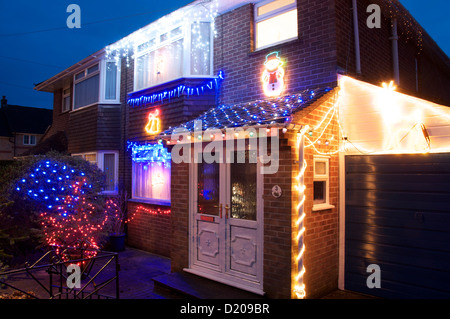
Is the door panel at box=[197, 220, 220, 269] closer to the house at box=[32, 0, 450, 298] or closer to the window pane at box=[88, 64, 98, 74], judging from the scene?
the house at box=[32, 0, 450, 298]

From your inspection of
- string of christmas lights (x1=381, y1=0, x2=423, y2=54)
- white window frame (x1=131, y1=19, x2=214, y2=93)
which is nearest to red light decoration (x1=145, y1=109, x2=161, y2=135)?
white window frame (x1=131, y1=19, x2=214, y2=93)

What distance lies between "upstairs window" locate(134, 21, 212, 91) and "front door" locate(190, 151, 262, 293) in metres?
2.71

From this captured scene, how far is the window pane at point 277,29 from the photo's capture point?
641cm

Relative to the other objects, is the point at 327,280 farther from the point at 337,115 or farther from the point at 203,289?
the point at 337,115

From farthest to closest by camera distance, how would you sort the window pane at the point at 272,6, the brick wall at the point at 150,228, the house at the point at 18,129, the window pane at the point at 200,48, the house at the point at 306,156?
the house at the point at 18,129, the brick wall at the point at 150,228, the window pane at the point at 200,48, the window pane at the point at 272,6, the house at the point at 306,156

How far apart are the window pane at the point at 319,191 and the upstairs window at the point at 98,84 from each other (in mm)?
7484

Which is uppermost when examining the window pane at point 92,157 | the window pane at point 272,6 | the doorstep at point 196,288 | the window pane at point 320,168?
the window pane at point 272,6

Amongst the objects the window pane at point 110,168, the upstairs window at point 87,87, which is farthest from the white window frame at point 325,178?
the upstairs window at point 87,87

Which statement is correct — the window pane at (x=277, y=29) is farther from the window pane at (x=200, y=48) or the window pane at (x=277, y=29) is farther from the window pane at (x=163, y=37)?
the window pane at (x=163, y=37)

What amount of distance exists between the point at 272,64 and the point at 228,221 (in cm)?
309

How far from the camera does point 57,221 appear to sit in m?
7.48

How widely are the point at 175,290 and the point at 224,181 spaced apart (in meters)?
2.05

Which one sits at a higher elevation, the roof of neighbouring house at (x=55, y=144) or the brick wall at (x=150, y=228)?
the roof of neighbouring house at (x=55, y=144)
